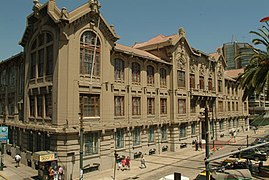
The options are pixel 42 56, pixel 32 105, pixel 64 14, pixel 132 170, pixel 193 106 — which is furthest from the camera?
pixel 193 106

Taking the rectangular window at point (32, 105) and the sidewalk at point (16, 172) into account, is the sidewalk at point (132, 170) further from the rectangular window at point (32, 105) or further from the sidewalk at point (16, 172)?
the rectangular window at point (32, 105)

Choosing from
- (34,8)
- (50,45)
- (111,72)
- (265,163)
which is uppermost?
(34,8)

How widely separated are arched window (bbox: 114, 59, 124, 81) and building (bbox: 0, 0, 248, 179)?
5.2 inches

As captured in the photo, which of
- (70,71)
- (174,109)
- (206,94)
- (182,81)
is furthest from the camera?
(206,94)

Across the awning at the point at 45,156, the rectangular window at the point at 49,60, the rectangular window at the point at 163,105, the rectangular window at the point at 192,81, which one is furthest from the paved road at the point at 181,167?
the rectangular window at the point at 49,60

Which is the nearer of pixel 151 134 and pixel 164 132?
pixel 151 134

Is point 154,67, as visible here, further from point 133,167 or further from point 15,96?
point 15,96

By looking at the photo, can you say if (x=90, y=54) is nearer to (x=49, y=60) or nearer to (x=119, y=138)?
(x=49, y=60)

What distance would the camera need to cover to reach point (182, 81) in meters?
45.3

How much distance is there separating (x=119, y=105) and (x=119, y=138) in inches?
167

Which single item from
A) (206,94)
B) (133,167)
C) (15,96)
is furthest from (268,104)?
(15,96)

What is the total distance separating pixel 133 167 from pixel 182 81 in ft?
63.9

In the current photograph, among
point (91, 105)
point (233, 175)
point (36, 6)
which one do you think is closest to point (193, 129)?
point (91, 105)

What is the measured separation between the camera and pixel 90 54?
2972 centimetres
